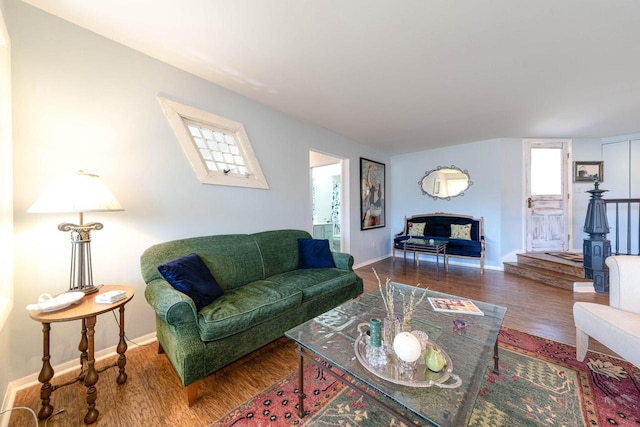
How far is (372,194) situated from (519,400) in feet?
13.1

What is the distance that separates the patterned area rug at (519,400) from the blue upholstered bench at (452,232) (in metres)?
2.53

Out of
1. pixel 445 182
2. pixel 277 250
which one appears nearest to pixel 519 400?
pixel 277 250

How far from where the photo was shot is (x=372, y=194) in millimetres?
5066

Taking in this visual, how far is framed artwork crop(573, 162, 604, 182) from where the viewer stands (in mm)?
4543

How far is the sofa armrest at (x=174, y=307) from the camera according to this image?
55.9 inches

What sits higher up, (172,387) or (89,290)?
(89,290)

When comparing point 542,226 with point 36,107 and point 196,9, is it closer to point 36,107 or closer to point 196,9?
point 196,9

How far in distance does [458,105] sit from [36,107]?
404 centimetres

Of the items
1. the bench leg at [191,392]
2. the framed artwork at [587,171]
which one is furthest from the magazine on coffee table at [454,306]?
the framed artwork at [587,171]

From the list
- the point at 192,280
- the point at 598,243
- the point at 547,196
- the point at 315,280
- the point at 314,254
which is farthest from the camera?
the point at 547,196

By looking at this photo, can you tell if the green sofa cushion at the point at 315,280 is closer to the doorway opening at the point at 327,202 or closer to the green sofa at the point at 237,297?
the green sofa at the point at 237,297

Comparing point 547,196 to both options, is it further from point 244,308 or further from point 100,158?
point 100,158

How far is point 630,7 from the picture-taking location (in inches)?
60.9

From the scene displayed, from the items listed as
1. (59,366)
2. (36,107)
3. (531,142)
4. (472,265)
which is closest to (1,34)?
(36,107)
